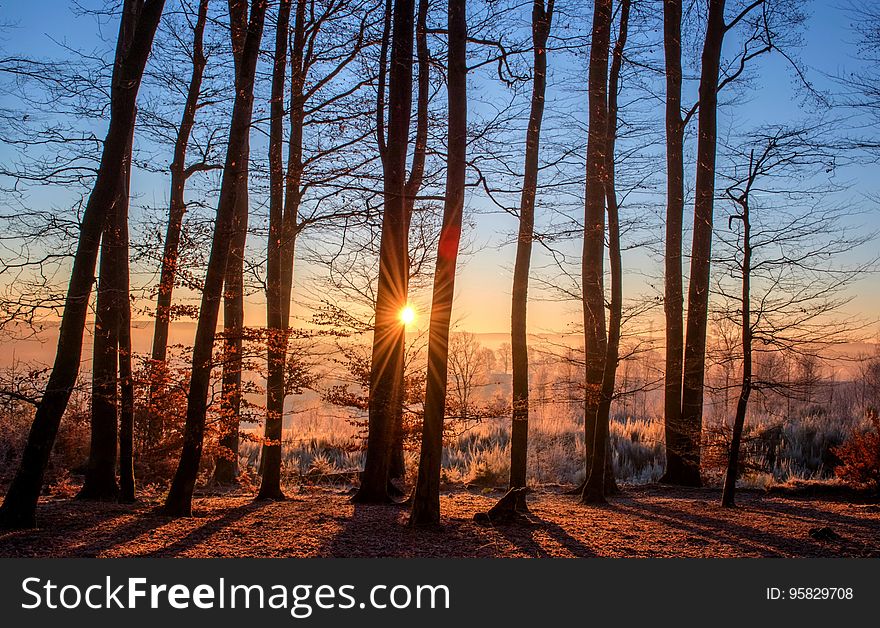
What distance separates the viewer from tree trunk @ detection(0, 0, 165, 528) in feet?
22.8

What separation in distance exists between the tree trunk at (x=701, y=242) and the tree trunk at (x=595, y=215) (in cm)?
251

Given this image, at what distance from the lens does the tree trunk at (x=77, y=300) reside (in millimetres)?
6961

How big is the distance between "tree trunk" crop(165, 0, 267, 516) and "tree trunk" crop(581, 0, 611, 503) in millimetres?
5784

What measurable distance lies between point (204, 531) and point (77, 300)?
2.86 m

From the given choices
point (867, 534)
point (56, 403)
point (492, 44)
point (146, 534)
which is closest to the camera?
point (146, 534)

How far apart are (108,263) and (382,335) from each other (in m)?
3.99

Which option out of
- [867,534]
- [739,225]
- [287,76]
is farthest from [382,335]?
[867,534]

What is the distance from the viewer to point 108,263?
944 cm

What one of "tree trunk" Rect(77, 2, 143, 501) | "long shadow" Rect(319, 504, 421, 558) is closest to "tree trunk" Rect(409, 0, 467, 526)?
"long shadow" Rect(319, 504, 421, 558)

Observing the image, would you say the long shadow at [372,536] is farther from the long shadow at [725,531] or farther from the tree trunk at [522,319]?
the long shadow at [725,531]

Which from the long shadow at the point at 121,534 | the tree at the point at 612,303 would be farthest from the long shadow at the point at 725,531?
the long shadow at the point at 121,534

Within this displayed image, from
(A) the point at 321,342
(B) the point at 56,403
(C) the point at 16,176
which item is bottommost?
(B) the point at 56,403

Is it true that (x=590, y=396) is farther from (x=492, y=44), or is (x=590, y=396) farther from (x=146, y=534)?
(x=146, y=534)

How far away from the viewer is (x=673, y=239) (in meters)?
14.1
